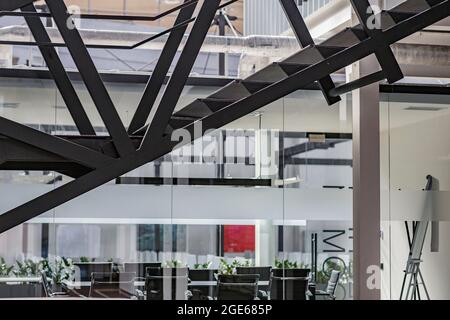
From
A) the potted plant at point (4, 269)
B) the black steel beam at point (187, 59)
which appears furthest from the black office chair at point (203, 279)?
the black steel beam at point (187, 59)

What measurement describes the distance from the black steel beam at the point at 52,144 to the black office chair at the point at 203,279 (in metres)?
2.97

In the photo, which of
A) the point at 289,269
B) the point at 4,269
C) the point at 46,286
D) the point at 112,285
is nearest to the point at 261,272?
the point at 289,269

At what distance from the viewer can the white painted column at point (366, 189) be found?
6988mm

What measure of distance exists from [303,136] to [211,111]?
2.77m

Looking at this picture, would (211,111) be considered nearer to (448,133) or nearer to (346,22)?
(346,22)

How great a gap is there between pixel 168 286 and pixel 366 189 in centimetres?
199

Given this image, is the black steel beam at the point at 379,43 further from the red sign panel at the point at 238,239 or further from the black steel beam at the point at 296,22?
the red sign panel at the point at 238,239

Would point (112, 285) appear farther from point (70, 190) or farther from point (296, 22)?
point (296, 22)

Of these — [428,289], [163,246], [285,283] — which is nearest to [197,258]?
[163,246]

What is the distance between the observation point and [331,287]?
23.5 ft

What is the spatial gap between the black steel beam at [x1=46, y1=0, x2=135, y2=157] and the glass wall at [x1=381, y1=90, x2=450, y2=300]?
389cm

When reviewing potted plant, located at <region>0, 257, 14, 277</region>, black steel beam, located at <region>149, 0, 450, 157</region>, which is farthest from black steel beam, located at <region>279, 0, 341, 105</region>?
potted plant, located at <region>0, 257, 14, 277</region>

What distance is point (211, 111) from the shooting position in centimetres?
454
